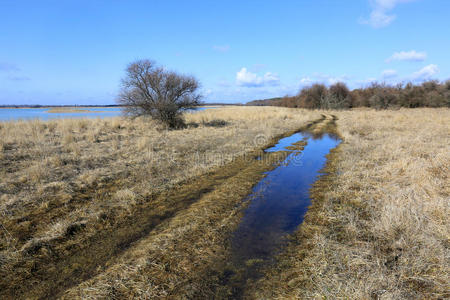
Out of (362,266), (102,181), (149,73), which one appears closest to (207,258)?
(362,266)

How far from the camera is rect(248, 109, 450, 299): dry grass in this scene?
2547 mm

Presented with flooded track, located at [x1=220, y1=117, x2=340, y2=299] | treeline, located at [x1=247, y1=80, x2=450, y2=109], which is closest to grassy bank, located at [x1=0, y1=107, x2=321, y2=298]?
flooded track, located at [x1=220, y1=117, x2=340, y2=299]

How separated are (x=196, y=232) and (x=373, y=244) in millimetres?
2974

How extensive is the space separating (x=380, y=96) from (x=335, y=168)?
137 feet

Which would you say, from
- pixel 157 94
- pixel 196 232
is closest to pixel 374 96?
pixel 157 94

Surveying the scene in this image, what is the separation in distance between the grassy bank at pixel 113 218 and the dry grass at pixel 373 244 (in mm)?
1317

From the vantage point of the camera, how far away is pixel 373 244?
336 centimetres

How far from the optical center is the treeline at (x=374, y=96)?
3469 centimetres

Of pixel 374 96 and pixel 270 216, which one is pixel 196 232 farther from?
pixel 374 96

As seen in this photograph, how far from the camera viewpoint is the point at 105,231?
404 centimetres

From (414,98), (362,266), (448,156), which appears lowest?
(362,266)

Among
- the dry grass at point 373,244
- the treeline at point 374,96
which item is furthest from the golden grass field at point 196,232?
the treeline at point 374,96

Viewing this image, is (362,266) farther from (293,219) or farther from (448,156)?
(448,156)

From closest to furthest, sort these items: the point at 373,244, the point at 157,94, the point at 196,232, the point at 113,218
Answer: the point at 373,244 → the point at 196,232 → the point at 113,218 → the point at 157,94
